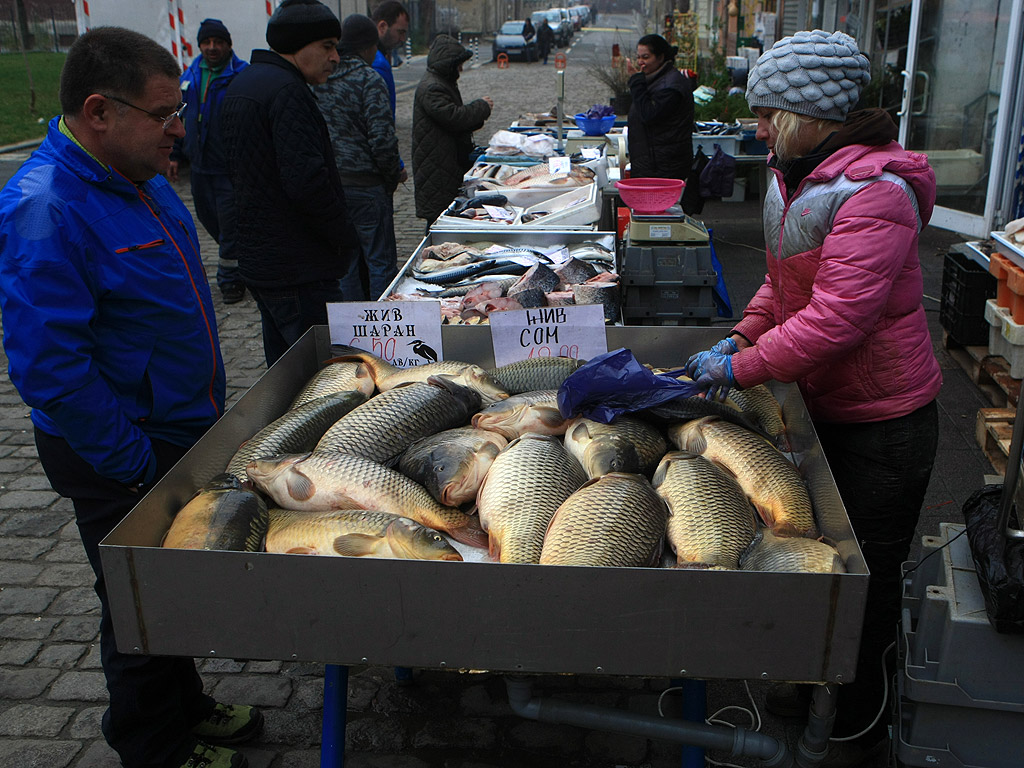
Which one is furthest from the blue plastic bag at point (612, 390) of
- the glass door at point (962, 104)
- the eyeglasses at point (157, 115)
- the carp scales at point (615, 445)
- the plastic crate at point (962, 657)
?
the glass door at point (962, 104)

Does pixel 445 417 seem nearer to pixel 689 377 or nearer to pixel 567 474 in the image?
pixel 567 474

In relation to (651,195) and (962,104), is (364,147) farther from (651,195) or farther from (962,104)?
(962,104)

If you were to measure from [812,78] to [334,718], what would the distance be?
206cm

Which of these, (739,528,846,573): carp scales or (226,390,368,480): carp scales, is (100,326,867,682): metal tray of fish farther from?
(226,390,368,480): carp scales

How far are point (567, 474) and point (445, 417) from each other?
17.9 inches

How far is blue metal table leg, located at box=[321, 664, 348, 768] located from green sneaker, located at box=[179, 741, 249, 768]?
25.9 inches

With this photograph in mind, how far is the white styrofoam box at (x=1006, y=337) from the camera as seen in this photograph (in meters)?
4.64

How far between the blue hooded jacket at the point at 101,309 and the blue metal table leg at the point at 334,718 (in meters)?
0.76

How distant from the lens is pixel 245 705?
9.89 ft

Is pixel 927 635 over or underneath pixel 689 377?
underneath

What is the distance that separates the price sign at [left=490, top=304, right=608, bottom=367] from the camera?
9.55 ft

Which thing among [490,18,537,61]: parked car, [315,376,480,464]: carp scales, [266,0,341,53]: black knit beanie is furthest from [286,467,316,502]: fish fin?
[490,18,537,61]: parked car

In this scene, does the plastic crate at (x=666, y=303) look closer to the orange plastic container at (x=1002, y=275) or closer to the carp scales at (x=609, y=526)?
the orange plastic container at (x=1002, y=275)

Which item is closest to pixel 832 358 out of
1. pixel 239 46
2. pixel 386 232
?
pixel 386 232
